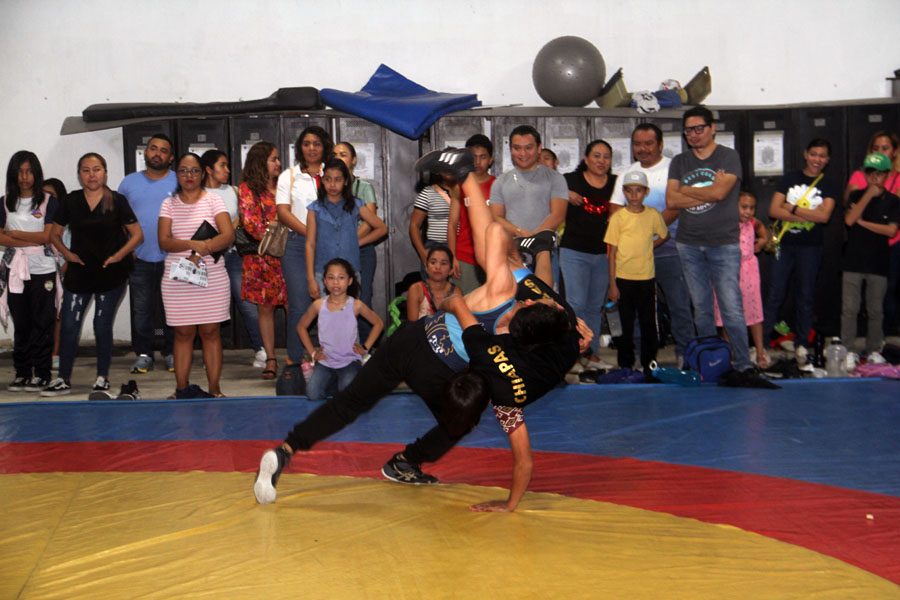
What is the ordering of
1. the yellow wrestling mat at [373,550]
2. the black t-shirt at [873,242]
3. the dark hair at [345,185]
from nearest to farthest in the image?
the yellow wrestling mat at [373,550], the dark hair at [345,185], the black t-shirt at [873,242]

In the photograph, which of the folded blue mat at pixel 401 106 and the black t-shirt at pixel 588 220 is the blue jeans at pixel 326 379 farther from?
the folded blue mat at pixel 401 106

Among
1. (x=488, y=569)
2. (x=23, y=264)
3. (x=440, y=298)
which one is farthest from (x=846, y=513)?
(x=23, y=264)

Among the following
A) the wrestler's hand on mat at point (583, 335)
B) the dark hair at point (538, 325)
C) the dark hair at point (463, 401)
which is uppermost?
the dark hair at point (538, 325)

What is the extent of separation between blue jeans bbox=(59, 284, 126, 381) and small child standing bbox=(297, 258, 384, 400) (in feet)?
4.23

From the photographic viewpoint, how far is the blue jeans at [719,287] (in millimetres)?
5676

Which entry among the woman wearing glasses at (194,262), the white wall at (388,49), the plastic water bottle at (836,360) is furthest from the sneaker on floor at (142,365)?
the plastic water bottle at (836,360)

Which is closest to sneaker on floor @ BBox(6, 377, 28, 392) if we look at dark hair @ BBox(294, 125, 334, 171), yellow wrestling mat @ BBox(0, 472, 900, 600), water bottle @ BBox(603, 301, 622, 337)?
dark hair @ BBox(294, 125, 334, 171)

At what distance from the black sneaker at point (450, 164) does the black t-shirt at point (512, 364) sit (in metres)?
0.64

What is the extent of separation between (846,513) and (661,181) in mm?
3503

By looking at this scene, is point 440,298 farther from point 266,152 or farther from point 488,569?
point 488,569

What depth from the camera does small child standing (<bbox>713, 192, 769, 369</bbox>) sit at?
6379 mm

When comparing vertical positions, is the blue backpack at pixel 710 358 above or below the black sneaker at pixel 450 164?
below

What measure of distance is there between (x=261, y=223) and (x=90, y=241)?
42.8 inches

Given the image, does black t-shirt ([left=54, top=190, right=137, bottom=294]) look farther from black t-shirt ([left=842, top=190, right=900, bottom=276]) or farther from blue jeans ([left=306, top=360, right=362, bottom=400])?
black t-shirt ([left=842, top=190, right=900, bottom=276])
